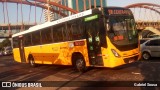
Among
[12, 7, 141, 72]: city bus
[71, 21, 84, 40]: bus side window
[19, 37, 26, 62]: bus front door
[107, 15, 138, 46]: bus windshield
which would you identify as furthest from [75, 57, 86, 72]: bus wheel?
[19, 37, 26, 62]: bus front door

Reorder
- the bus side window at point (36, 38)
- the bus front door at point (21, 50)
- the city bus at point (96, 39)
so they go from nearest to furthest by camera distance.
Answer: the city bus at point (96, 39) → the bus side window at point (36, 38) → the bus front door at point (21, 50)

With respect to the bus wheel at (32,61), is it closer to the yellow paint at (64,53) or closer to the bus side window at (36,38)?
the yellow paint at (64,53)

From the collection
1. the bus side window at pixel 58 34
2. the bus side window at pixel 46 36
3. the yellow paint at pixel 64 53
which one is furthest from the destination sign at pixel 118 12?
the bus side window at pixel 46 36

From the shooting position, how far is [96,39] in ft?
39.7

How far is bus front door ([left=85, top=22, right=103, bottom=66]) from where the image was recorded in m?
12.0

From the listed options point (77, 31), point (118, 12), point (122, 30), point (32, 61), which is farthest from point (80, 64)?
point (32, 61)

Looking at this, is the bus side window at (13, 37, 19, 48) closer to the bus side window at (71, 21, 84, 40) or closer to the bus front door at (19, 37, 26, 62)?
the bus front door at (19, 37, 26, 62)

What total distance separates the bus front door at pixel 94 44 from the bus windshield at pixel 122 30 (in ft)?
2.24

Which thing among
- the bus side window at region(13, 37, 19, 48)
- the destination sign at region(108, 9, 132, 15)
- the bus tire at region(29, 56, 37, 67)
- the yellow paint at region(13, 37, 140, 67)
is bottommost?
the bus tire at region(29, 56, 37, 67)

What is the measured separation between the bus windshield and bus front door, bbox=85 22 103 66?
0.68m

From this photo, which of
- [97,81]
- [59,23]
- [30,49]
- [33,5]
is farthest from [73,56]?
[33,5]

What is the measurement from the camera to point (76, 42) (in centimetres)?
1355

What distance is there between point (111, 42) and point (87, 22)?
1776mm

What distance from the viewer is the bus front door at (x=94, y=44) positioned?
12000 millimetres
